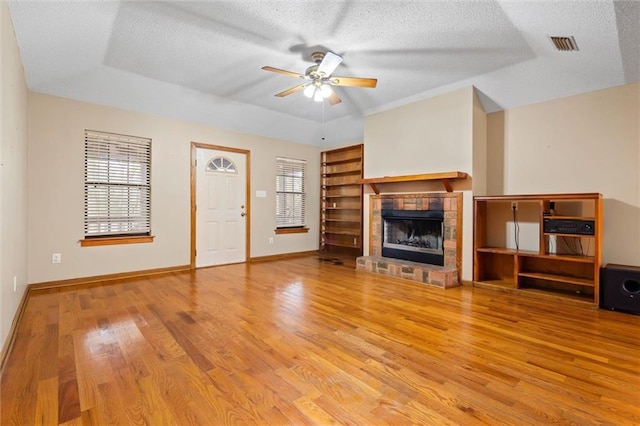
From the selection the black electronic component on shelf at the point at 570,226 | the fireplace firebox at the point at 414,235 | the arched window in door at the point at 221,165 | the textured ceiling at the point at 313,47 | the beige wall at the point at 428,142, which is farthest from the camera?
the arched window in door at the point at 221,165

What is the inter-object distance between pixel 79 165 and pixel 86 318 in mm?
2285

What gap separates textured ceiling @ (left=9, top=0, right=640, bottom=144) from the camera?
102 inches

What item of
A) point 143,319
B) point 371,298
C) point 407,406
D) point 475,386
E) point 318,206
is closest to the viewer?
point 407,406

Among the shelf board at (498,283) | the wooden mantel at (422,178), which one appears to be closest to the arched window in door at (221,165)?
the wooden mantel at (422,178)

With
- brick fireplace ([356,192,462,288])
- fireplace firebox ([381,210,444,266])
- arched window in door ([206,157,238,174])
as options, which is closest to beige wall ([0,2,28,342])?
arched window in door ([206,157,238,174])

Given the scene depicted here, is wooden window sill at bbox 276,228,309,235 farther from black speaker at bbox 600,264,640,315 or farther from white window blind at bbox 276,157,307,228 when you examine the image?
black speaker at bbox 600,264,640,315

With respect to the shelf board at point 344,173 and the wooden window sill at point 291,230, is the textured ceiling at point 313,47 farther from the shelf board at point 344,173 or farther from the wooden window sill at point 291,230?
the wooden window sill at point 291,230

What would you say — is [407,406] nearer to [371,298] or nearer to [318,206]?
[371,298]

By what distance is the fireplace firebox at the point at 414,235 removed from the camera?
4.57 meters

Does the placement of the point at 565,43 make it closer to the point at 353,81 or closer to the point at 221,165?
the point at 353,81

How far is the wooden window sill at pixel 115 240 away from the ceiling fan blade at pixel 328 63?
11.6 feet

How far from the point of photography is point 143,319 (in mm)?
2842

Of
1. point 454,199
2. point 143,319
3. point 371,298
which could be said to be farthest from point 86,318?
point 454,199

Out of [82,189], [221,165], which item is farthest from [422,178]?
[82,189]
